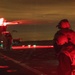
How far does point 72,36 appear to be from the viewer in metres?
8.09

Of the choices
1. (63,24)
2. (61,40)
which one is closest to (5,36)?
(63,24)

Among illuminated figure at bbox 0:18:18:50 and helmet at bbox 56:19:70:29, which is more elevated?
helmet at bbox 56:19:70:29

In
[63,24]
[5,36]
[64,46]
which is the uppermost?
[63,24]

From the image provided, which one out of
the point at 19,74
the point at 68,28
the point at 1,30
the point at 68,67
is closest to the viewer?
the point at 68,67

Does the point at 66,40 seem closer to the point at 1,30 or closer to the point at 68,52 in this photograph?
the point at 68,52

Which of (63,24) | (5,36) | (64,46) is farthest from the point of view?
(5,36)

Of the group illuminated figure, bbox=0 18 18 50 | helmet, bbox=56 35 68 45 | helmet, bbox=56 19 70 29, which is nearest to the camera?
helmet, bbox=56 35 68 45

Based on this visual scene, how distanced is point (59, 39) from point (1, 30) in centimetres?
6097

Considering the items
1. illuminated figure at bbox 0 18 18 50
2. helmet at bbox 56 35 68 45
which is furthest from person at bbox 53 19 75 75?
illuminated figure at bbox 0 18 18 50


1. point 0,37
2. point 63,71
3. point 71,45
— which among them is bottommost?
point 0,37

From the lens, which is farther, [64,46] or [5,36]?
[5,36]

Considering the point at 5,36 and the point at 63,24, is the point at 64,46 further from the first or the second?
the point at 5,36

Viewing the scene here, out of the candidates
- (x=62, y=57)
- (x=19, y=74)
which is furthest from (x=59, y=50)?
(x=19, y=74)

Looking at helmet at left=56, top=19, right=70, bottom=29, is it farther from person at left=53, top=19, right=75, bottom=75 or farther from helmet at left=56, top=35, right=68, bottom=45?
helmet at left=56, top=35, right=68, bottom=45
